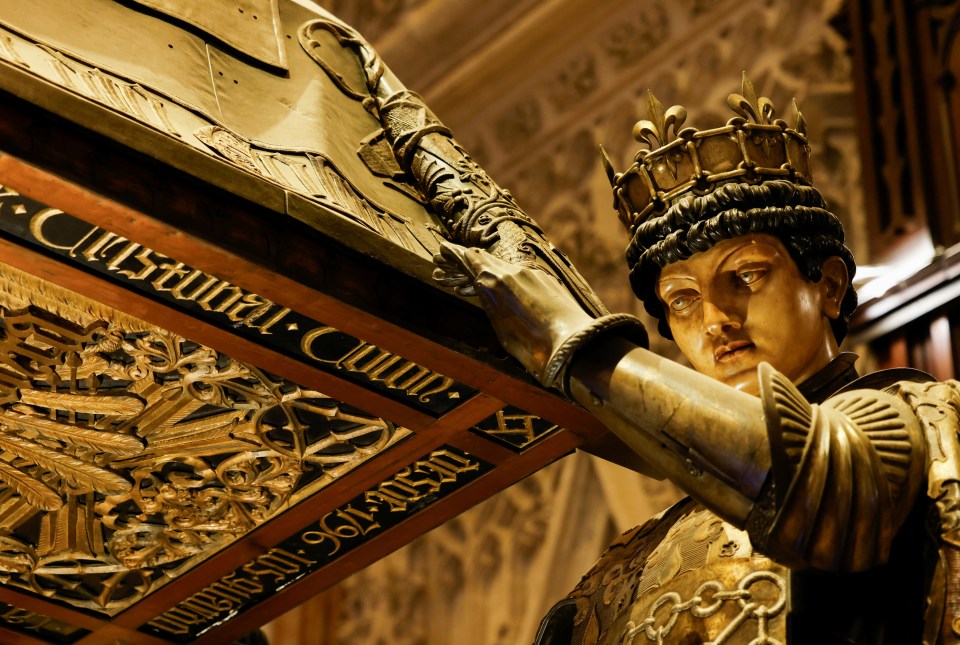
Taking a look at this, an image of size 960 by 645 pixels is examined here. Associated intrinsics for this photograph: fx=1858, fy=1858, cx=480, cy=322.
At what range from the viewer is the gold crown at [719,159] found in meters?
3.06

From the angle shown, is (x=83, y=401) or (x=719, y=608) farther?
(x=83, y=401)

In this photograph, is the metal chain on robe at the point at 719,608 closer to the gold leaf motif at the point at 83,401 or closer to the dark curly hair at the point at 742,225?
the dark curly hair at the point at 742,225

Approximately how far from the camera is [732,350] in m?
2.93

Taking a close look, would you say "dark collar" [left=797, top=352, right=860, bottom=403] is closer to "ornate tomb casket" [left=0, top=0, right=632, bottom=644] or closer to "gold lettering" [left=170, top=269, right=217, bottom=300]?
"ornate tomb casket" [left=0, top=0, right=632, bottom=644]

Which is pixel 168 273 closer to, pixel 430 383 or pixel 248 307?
pixel 248 307

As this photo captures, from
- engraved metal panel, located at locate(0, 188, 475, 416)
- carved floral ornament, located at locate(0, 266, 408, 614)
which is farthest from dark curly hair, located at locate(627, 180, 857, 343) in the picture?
carved floral ornament, located at locate(0, 266, 408, 614)

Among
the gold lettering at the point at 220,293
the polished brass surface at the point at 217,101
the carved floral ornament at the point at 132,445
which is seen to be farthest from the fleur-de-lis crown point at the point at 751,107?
the gold lettering at the point at 220,293

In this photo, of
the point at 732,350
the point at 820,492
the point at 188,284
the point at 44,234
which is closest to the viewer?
the point at 820,492

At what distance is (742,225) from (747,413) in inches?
23.8

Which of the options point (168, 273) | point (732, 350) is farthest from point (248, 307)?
point (732, 350)

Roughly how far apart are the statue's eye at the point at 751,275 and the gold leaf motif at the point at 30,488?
1.21 m

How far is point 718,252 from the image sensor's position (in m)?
2.98

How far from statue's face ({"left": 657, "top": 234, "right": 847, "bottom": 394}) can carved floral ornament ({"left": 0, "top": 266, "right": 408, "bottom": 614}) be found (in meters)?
0.50

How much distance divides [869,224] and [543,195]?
6.13 ft
